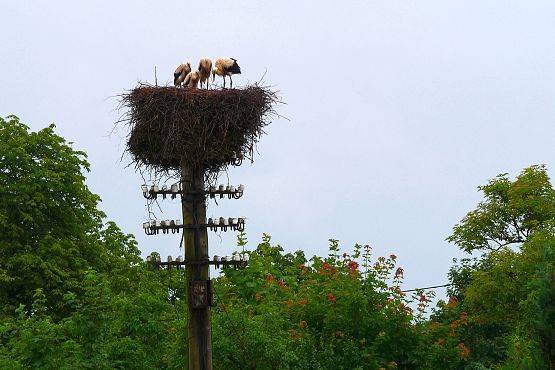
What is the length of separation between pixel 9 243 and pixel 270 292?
8418mm

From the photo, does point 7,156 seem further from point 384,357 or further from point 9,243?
point 384,357

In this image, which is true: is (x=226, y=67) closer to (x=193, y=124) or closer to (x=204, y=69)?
(x=204, y=69)

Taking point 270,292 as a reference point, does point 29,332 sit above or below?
below

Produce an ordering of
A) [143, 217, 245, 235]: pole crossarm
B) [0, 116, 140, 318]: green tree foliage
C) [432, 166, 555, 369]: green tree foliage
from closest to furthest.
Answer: [143, 217, 245, 235]: pole crossarm → [0, 116, 140, 318]: green tree foliage → [432, 166, 555, 369]: green tree foliage

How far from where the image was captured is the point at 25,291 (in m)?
31.8


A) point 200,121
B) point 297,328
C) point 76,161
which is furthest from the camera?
point 76,161

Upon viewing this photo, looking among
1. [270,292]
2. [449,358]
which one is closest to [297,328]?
[270,292]

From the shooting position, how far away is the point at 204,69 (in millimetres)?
17906

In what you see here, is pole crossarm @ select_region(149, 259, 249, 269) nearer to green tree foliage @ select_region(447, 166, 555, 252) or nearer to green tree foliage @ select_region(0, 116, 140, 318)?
green tree foliage @ select_region(0, 116, 140, 318)

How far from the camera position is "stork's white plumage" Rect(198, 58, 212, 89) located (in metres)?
17.8

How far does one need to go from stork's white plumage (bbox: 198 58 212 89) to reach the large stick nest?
52 centimetres

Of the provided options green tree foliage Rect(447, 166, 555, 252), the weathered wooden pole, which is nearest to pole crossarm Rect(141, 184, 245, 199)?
the weathered wooden pole

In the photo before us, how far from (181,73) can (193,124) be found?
116 centimetres

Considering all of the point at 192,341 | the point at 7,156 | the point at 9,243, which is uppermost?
the point at 7,156
